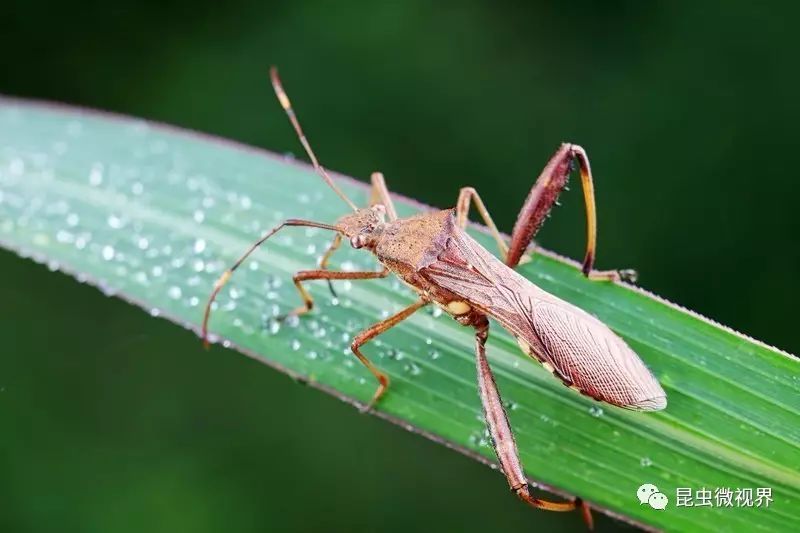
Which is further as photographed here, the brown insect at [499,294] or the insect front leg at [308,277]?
the insect front leg at [308,277]

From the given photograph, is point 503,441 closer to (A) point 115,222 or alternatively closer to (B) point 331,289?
(B) point 331,289

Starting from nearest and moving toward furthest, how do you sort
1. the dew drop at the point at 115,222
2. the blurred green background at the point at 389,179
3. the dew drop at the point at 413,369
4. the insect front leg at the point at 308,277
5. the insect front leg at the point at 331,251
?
the dew drop at the point at 413,369 → the insect front leg at the point at 308,277 → the insect front leg at the point at 331,251 → the dew drop at the point at 115,222 → the blurred green background at the point at 389,179

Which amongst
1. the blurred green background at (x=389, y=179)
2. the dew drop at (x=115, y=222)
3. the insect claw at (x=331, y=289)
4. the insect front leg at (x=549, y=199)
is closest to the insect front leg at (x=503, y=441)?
the insect front leg at (x=549, y=199)

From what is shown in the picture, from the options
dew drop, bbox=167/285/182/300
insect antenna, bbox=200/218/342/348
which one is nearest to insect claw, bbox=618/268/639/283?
insect antenna, bbox=200/218/342/348

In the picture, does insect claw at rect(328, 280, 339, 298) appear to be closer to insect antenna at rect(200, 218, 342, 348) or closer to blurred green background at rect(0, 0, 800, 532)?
insect antenna at rect(200, 218, 342, 348)

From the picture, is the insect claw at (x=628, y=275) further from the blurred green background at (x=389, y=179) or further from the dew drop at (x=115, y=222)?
the dew drop at (x=115, y=222)

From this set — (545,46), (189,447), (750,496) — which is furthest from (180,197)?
(750,496)

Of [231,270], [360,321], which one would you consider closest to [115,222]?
[231,270]
